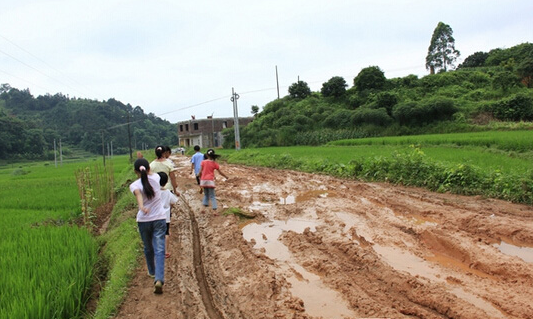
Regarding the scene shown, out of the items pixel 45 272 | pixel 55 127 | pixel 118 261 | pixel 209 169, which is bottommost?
pixel 118 261

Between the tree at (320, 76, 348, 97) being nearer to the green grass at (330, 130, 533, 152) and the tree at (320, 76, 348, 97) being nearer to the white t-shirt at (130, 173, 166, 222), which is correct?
the green grass at (330, 130, 533, 152)

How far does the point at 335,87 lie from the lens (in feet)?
143

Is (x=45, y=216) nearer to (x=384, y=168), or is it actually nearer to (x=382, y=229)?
(x=382, y=229)

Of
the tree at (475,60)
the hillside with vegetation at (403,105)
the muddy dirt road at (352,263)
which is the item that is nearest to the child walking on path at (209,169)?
the muddy dirt road at (352,263)

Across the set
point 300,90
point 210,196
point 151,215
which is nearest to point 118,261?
point 151,215

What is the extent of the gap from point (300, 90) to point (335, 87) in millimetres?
5544

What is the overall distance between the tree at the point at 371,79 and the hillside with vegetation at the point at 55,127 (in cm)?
3543

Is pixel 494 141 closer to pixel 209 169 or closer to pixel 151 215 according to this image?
pixel 209 169

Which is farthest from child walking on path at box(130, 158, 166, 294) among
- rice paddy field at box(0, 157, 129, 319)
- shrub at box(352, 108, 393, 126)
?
shrub at box(352, 108, 393, 126)

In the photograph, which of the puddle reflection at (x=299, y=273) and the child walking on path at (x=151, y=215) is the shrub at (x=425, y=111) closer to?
the puddle reflection at (x=299, y=273)

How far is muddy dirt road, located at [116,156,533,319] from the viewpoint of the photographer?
3.57 metres

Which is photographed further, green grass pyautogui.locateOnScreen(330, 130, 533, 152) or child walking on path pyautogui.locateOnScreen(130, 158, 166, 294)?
green grass pyautogui.locateOnScreen(330, 130, 533, 152)

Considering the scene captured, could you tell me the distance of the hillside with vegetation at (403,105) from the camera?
27719 mm

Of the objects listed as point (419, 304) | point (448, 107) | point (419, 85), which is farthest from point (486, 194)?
point (419, 85)
